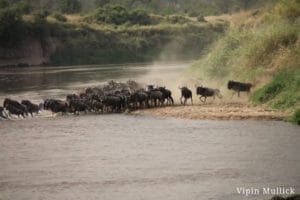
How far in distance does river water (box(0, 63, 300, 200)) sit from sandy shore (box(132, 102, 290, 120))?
813 mm

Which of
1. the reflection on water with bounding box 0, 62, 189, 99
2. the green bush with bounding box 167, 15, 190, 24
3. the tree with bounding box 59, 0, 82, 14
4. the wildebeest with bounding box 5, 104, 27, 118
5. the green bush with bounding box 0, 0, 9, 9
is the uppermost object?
the green bush with bounding box 0, 0, 9, 9

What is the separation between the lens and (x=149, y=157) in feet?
75.9

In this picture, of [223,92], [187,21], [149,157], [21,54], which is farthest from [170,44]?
[149,157]

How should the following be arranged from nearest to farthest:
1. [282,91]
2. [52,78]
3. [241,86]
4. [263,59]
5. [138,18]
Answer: [282,91] → [241,86] → [263,59] → [52,78] → [138,18]

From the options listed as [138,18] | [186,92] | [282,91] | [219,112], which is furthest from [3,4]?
[282,91]

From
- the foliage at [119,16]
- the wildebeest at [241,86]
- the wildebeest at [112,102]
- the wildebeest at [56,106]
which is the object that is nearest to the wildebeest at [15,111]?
the wildebeest at [56,106]

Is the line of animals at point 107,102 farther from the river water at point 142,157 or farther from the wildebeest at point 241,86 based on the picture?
the river water at point 142,157

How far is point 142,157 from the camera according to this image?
23156 mm

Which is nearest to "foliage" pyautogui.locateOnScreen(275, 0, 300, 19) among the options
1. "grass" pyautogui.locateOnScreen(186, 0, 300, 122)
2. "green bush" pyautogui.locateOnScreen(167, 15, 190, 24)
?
"grass" pyautogui.locateOnScreen(186, 0, 300, 122)

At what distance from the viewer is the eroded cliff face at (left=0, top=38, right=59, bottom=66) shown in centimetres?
7482

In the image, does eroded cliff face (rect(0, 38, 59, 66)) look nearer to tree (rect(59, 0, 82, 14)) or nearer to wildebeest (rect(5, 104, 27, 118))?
tree (rect(59, 0, 82, 14))

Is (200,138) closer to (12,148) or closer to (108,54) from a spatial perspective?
(12,148)

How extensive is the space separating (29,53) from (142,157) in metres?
56.1

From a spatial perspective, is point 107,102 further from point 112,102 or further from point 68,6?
point 68,6
